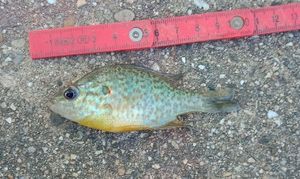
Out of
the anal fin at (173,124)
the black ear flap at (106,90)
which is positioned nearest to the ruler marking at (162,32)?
the black ear flap at (106,90)

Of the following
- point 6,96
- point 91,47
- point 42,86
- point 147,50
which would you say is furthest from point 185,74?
point 6,96

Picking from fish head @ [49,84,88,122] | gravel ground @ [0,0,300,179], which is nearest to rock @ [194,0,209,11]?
gravel ground @ [0,0,300,179]

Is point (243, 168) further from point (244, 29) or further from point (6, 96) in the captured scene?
point (6, 96)

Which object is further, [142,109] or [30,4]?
[30,4]

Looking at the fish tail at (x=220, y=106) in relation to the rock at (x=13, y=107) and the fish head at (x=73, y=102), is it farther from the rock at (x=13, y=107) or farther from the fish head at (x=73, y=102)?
the rock at (x=13, y=107)

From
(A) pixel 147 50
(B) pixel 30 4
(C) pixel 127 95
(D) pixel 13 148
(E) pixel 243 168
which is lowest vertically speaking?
(E) pixel 243 168

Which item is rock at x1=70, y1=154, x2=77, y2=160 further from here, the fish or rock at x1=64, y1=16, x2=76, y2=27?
rock at x1=64, y1=16, x2=76, y2=27

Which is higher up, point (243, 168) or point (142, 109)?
point (142, 109)
